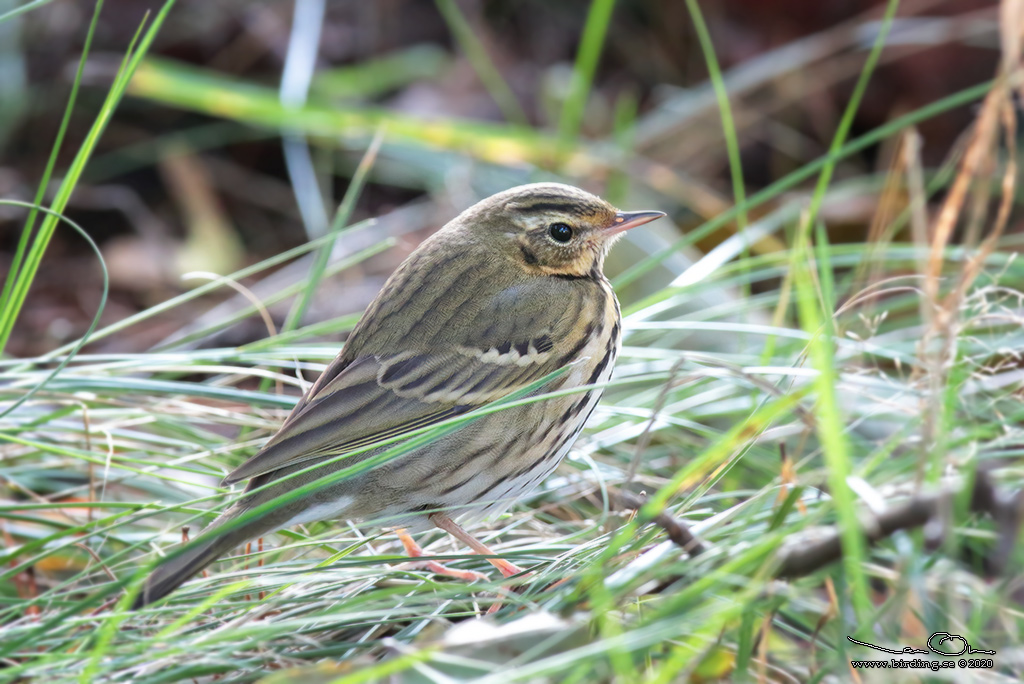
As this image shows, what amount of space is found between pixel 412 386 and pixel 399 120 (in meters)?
3.39

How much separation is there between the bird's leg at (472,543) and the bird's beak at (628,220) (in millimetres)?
1050

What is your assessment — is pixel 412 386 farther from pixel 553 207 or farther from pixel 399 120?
pixel 399 120

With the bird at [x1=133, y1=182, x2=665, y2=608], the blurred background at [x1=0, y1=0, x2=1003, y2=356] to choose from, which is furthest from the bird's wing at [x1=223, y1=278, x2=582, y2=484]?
the blurred background at [x1=0, y1=0, x2=1003, y2=356]

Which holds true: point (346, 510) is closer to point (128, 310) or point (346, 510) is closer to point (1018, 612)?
point (1018, 612)

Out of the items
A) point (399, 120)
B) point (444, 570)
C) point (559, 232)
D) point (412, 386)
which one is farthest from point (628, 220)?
point (399, 120)

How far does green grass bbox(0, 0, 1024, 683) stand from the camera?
6.58 ft

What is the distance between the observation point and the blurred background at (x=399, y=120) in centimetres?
572

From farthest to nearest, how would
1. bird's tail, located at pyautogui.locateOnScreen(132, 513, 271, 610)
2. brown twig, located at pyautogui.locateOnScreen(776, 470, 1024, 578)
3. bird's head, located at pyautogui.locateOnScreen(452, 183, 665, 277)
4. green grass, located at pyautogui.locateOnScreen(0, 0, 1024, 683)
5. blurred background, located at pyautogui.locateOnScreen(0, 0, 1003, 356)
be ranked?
1. blurred background, located at pyautogui.locateOnScreen(0, 0, 1003, 356)
2. bird's head, located at pyautogui.locateOnScreen(452, 183, 665, 277)
3. bird's tail, located at pyautogui.locateOnScreen(132, 513, 271, 610)
4. green grass, located at pyautogui.locateOnScreen(0, 0, 1024, 683)
5. brown twig, located at pyautogui.locateOnScreen(776, 470, 1024, 578)

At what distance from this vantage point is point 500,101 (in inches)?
250

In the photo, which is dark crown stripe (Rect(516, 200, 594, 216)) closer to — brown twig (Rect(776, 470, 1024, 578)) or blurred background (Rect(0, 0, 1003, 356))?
blurred background (Rect(0, 0, 1003, 356))

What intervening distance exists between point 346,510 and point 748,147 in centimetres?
468

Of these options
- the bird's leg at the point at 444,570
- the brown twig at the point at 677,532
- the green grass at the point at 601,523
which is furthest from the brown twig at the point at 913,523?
the bird's leg at the point at 444,570

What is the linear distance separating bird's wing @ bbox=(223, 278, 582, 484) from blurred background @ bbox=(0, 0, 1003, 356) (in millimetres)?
1668

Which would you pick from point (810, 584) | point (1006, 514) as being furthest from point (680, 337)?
point (1006, 514)
